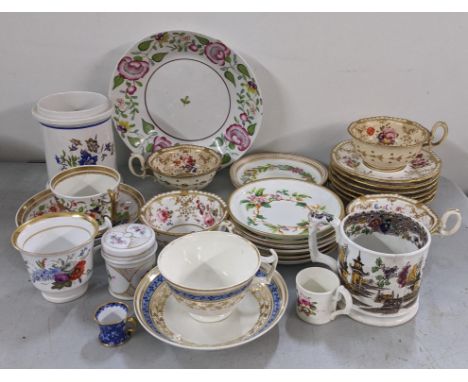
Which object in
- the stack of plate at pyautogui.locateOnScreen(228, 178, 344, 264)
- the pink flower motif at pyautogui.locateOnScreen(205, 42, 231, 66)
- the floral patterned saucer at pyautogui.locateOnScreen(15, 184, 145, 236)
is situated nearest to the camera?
Result: the stack of plate at pyautogui.locateOnScreen(228, 178, 344, 264)

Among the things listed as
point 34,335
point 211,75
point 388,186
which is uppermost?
point 211,75

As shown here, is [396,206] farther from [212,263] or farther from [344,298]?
[212,263]

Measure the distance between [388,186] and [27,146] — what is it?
0.88 metres

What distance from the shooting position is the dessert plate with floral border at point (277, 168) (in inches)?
48.9

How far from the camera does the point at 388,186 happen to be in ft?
3.64

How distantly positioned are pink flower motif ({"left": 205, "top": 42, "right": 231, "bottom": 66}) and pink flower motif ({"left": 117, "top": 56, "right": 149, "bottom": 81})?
14cm

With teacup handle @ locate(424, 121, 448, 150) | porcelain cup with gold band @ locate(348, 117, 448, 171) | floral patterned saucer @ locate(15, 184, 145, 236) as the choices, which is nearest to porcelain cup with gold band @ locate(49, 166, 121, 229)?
floral patterned saucer @ locate(15, 184, 145, 236)

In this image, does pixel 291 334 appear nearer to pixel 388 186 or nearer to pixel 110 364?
pixel 110 364

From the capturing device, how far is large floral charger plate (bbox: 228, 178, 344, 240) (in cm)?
106

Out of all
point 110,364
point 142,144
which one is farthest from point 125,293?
point 142,144

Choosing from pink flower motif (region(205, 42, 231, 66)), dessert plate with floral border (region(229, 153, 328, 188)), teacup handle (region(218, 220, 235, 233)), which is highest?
pink flower motif (region(205, 42, 231, 66))

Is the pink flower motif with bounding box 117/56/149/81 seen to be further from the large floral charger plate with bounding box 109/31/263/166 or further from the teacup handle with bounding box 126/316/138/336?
the teacup handle with bounding box 126/316/138/336

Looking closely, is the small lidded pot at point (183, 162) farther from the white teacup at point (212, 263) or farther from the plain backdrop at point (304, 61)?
the white teacup at point (212, 263)

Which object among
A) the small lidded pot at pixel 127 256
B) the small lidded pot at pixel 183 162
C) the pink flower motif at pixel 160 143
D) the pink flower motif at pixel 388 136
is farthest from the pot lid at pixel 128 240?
the pink flower motif at pixel 388 136
